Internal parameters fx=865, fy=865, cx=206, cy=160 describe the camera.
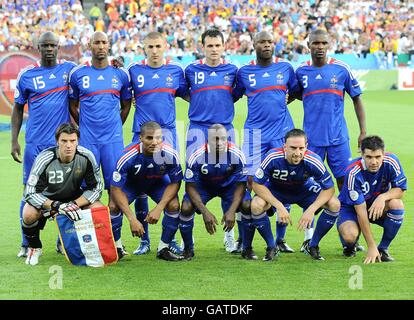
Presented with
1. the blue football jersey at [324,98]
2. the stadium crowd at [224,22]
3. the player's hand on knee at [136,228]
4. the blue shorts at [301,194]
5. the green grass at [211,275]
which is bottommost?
the stadium crowd at [224,22]

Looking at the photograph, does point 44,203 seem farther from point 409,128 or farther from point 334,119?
point 409,128

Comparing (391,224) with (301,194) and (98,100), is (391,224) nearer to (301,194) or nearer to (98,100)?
(301,194)

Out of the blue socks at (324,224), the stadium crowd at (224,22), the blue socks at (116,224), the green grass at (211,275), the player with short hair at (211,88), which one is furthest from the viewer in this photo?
the stadium crowd at (224,22)

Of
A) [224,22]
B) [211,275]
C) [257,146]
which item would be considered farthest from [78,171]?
[224,22]

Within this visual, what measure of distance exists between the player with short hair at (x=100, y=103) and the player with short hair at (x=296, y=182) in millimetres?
1544

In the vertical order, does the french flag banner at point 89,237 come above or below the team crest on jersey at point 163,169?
below

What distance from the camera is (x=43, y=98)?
8.40 metres

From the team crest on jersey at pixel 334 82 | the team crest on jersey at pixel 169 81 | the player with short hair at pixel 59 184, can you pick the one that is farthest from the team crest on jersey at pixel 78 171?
the team crest on jersey at pixel 334 82

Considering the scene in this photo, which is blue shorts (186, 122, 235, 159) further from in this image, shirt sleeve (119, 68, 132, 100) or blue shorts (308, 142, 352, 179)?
blue shorts (308, 142, 352, 179)

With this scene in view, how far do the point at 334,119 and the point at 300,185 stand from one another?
3.41 ft

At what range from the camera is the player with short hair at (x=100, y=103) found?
8375mm

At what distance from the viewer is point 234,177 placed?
8016 mm

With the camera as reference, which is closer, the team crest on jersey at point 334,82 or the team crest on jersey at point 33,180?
the team crest on jersey at point 33,180

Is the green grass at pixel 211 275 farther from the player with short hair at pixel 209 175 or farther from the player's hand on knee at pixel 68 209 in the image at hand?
the player's hand on knee at pixel 68 209
